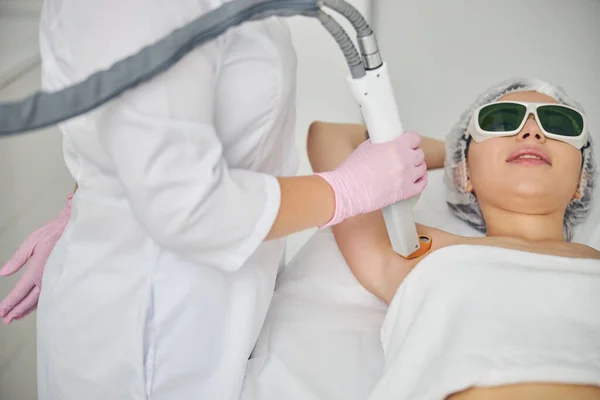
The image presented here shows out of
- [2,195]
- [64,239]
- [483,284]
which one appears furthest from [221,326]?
[2,195]

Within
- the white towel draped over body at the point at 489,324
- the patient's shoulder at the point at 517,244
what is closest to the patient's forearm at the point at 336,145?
the patient's shoulder at the point at 517,244

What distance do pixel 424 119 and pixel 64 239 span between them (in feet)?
3.75

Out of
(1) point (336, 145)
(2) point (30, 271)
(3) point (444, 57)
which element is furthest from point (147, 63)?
(3) point (444, 57)

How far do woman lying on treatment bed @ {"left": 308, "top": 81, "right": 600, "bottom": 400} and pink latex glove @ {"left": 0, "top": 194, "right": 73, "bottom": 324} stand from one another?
0.60 m

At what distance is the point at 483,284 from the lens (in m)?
1.07

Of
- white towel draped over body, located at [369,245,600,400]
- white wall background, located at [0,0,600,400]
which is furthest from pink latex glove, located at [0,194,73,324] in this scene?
white towel draped over body, located at [369,245,600,400]

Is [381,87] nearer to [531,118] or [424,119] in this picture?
[531,118]

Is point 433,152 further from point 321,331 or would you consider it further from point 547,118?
point 321,331

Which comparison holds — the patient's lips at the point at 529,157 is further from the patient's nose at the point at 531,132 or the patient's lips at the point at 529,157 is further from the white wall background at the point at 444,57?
the white wall background at the point at 444,57

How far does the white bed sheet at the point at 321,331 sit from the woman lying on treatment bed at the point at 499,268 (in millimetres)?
55

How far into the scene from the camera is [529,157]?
129 centimetres

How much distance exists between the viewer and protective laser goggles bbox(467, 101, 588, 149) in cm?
128

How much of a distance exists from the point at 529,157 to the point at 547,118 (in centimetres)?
9

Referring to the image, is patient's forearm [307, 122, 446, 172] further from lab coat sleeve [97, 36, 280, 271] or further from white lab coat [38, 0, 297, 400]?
lab coat sleeve [97, 36, 280, 271]
